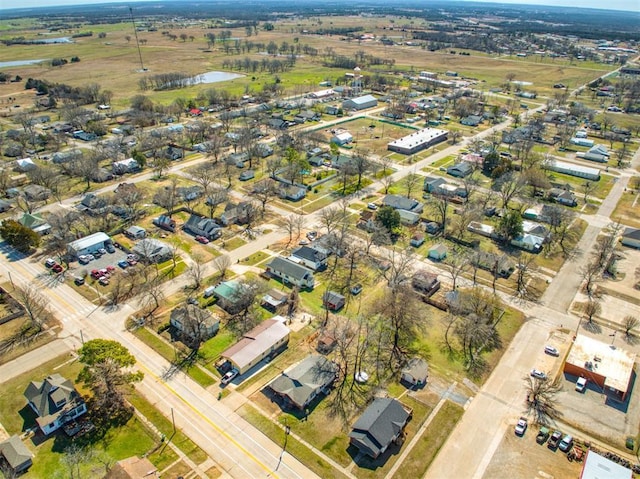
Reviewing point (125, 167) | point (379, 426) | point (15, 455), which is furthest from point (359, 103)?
point (15, 455)

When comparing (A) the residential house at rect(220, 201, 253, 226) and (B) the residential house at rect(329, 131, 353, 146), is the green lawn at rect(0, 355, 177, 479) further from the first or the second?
(B) the residential house at rect(329, 131, 353, 146)

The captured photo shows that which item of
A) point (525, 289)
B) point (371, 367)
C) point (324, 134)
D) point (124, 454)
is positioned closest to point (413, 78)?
point (324, 134)

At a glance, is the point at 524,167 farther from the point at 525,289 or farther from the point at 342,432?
the point at 342,432

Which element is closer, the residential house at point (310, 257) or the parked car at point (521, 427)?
the parked car at point (521, 427)

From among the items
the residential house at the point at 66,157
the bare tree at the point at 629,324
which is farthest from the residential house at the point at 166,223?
the bare tree at the point at 629,324

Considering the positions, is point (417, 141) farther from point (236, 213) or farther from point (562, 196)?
point (236, 213)

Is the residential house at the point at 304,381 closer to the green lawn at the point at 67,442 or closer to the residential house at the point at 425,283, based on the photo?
the green lawn at the point at 67,442

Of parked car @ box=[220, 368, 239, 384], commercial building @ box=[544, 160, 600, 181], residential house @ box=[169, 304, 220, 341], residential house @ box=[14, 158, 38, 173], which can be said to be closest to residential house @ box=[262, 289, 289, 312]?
residential house @ box=[169, 304, 220, 341]

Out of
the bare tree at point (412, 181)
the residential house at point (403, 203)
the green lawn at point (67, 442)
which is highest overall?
the residential house at point (403, 203)
